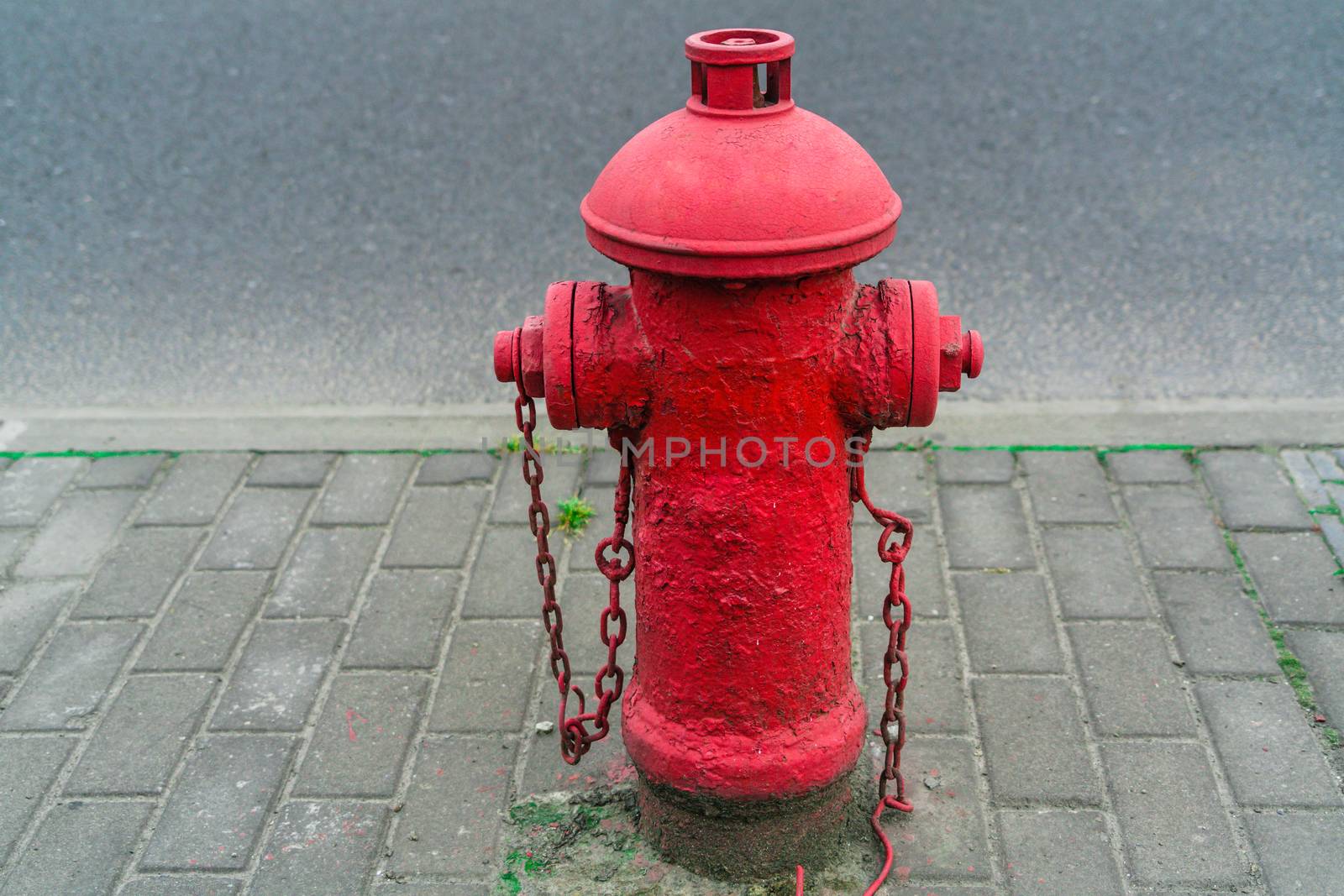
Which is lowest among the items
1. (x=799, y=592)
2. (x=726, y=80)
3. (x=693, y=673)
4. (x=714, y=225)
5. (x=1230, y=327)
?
(x=1230, y=327)

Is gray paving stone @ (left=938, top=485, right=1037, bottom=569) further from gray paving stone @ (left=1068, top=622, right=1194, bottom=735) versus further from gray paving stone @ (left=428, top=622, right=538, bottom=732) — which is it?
gray paving stone @ (left=428, top=622, right=538, bottom=732)

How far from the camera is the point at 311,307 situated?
5.16 metres

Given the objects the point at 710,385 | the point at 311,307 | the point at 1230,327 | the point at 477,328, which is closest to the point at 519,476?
the point at 477,328

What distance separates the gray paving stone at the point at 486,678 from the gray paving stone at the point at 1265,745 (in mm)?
1600

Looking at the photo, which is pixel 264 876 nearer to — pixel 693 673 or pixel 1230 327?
pixel 693 673

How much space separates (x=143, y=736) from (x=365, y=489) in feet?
3.85

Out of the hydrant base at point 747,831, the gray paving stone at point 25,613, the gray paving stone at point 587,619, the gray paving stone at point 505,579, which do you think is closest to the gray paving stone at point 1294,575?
the hydrant base at point 747,831

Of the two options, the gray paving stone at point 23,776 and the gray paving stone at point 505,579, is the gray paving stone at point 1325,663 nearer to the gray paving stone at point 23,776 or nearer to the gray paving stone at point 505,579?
the gray paving stone at point 505,579

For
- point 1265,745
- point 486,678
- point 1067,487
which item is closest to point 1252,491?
point 1067,487

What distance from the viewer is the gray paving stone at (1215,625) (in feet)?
10.4

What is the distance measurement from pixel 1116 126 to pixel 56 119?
576 cm

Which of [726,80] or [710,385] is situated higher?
[726,80]

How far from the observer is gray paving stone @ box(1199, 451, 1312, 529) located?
3.70m

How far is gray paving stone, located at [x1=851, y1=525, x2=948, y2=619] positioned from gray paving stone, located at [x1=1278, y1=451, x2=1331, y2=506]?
120 cm
